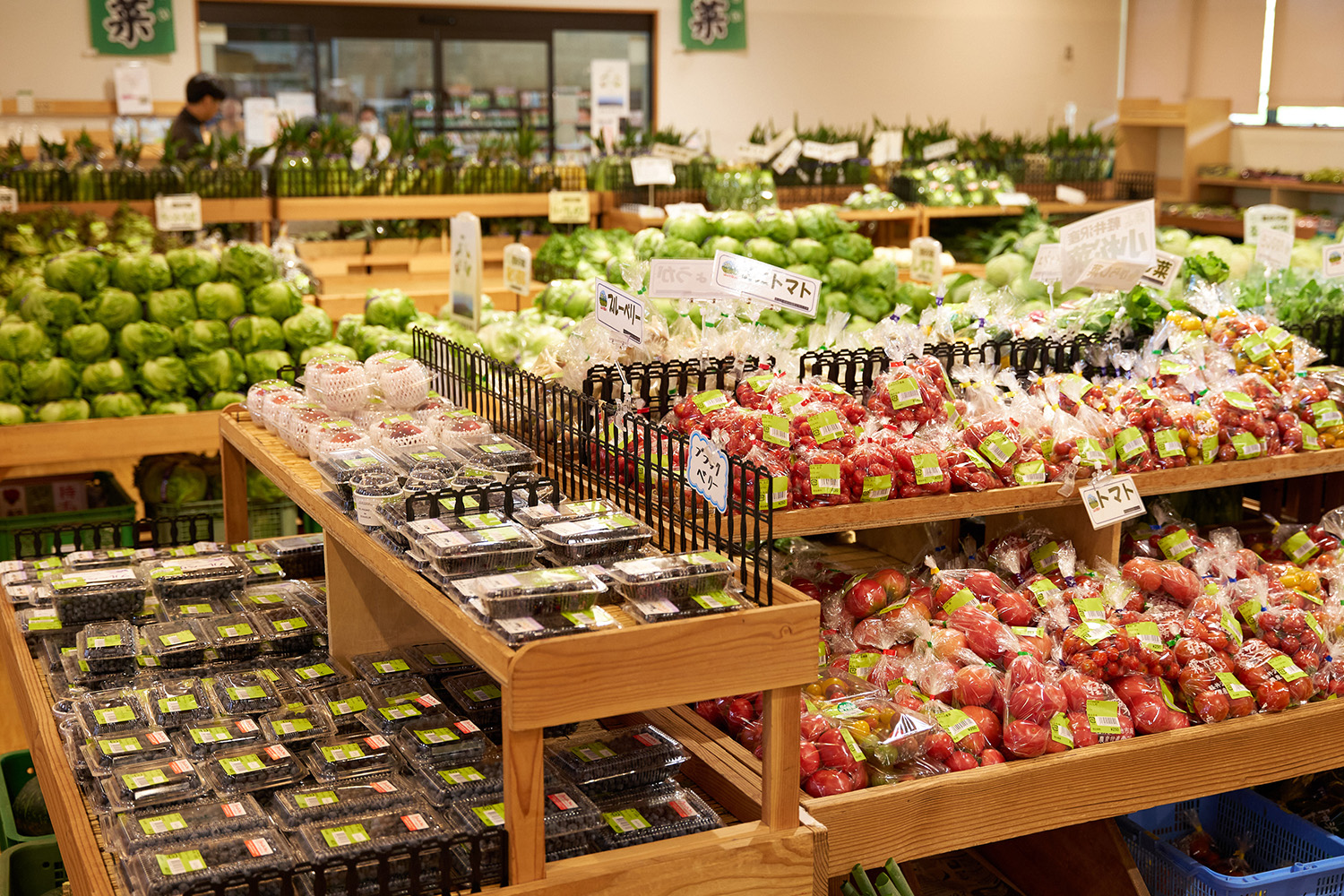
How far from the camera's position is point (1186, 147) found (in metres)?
9.18

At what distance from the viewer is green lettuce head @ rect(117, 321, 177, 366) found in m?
4.11

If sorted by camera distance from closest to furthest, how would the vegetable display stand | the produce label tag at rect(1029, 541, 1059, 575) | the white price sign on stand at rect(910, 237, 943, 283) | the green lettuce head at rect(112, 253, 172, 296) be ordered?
the vegetable display stand
the produce label tag at rect(1029, 541, 1059, 575)
the green lettuce head at rect(112, 253, 172, 296)
the white price sign on stand at rect(910, 237, 943, 283)

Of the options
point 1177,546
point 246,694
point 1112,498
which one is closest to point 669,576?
point 246,694

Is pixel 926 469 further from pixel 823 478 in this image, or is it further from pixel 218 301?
pixel 218 301

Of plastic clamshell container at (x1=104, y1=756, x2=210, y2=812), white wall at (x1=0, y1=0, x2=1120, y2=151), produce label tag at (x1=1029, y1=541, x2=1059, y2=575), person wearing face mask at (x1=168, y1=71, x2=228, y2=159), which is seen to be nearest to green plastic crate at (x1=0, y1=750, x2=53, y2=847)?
plastic clamshell container at (x1=104, y1=756, x2=210, y2=812)

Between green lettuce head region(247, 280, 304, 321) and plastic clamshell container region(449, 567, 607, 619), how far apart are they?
2831mm

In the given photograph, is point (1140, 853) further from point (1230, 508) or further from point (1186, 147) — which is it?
point (1186, 147)

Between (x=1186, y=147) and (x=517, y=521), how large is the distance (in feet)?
27.8

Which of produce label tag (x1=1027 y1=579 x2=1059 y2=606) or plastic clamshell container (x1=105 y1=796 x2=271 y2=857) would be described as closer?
plastic clamshell container (x1=105 y1=796 x2=271 y2=857)

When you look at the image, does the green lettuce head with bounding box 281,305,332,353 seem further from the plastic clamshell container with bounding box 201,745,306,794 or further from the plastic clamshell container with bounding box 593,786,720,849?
the plastic clamshell container with bounding box 593,786,720,849

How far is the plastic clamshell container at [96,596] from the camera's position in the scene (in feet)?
8.40

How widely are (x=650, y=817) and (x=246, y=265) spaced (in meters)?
3.01

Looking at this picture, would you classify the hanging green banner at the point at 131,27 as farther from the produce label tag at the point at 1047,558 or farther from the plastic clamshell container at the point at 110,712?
the produce label tag at the point at 1047,558

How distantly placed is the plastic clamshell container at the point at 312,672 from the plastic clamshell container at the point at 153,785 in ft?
1.14
